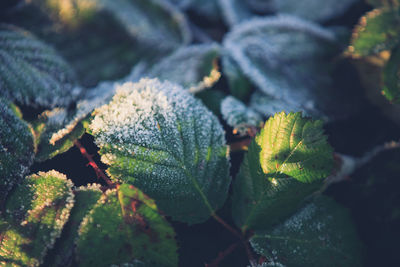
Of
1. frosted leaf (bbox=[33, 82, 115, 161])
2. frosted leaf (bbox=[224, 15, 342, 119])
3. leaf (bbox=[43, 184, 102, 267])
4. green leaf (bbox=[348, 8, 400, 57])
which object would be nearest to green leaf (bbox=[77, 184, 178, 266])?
leaf (bbox=[43, 184, 102, 267])

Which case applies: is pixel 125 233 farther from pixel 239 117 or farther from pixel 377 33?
pixel 377 33

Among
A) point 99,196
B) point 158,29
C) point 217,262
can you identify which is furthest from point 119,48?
point 217,262

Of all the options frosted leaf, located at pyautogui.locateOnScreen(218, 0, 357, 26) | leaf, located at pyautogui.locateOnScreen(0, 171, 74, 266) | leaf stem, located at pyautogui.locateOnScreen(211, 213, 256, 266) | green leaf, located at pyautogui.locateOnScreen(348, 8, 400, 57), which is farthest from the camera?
frosted leaf, located at pyautogui.locateOnScreen(218, 0, 357, 26)

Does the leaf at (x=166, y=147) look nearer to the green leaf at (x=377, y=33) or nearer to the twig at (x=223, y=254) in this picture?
the twig at (x=223, y=254)

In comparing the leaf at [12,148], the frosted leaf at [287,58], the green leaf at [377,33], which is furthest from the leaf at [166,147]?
the green leaf at [377,33]

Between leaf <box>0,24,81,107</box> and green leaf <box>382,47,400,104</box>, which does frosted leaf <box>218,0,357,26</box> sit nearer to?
green leaf <box>382,47,400,104</box>

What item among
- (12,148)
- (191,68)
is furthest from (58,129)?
(191,68)
